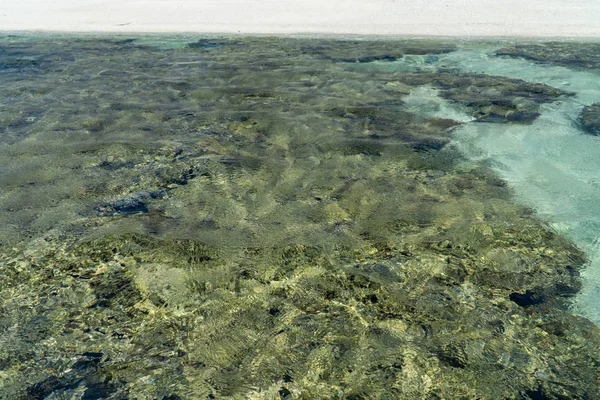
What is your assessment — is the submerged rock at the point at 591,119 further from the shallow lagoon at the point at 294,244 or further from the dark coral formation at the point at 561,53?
the dark coral formation at the point at 561,53

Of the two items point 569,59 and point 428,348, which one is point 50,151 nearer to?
point 428,348

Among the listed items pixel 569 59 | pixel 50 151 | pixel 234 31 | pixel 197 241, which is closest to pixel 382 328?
pixel 197 241

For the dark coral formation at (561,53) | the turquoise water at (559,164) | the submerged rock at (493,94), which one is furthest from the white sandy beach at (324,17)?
the turquoise water at (559,164)

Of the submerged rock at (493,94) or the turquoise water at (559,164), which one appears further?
the submerged rock at (493,94)

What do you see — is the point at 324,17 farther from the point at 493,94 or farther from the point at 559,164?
the point at 559,164

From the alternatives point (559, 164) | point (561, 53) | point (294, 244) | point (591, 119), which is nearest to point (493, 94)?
point (591, 119)

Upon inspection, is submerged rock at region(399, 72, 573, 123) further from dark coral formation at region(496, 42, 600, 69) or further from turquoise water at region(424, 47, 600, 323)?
dark coral formation at region(496, 42, 600, 69)
